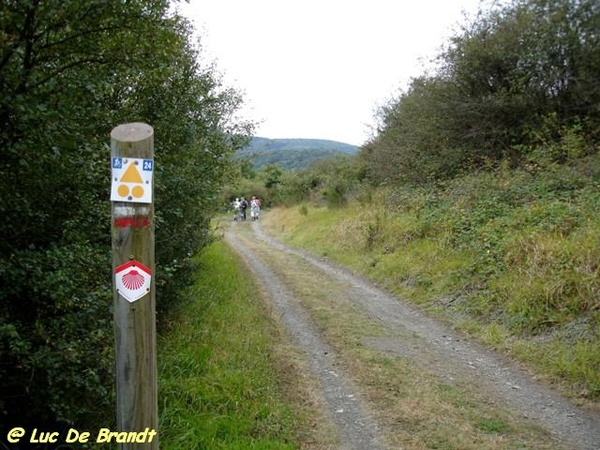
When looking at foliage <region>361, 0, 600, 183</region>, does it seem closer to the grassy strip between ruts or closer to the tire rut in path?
the tire rut in path

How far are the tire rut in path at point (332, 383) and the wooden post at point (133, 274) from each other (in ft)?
6.69

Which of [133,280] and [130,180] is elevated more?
[130,180]

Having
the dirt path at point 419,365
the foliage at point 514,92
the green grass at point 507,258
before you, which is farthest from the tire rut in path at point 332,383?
the foliage at point 514,92

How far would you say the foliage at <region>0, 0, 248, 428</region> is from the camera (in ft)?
9.91

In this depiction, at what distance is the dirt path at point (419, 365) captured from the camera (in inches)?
165

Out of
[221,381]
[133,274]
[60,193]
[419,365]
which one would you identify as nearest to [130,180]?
[133,274]

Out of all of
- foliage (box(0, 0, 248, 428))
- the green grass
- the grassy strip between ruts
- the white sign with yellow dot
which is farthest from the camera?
the green grass

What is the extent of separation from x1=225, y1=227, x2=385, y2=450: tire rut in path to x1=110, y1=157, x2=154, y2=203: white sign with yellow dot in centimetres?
273

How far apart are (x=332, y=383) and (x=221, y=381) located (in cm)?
120

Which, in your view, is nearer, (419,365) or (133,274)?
(133,274)

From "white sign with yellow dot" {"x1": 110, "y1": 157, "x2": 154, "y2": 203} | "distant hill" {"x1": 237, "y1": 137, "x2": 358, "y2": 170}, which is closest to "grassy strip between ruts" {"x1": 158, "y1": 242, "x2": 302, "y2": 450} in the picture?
"white sign with yellow dot" {"x1": 110, "y1": 157, "x2": 154, "y2": 203}

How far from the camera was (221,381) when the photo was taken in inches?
193

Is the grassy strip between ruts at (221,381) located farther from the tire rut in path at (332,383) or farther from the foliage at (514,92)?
the foliage at (514,92)

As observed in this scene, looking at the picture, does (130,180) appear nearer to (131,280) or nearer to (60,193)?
(131,280)
